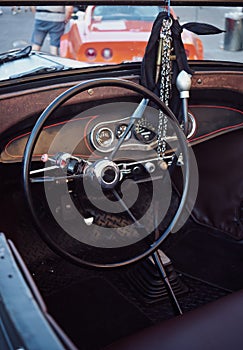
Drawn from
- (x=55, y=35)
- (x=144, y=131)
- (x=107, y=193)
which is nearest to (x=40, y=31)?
(x=55, y=35)

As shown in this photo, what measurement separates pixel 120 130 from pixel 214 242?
2.69ft

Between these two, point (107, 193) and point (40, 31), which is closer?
point (107, 193)

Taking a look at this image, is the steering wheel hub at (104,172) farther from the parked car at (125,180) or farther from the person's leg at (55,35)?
the person's leg at (55,35)

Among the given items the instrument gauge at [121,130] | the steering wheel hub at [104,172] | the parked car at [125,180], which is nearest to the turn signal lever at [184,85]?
the parked car at [125,180]

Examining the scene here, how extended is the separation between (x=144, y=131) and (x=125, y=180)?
0.68ft

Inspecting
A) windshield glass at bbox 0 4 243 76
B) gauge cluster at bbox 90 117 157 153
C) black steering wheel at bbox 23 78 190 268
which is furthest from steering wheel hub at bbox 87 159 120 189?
windshield glass at bbox 0 4 243 76

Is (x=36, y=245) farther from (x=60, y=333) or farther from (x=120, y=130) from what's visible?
(x=60, y=333)

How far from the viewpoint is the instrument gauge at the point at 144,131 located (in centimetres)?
197

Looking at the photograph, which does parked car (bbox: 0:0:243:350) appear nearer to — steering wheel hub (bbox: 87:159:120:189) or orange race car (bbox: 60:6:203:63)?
steering wheel hub (bbox: 87:159:120:189)

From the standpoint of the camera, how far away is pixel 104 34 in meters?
5.07

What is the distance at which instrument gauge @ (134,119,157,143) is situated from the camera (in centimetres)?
197

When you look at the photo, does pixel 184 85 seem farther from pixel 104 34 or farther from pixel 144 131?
pixel 104 34

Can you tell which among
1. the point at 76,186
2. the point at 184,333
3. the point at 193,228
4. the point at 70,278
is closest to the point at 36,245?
the point at 70,278

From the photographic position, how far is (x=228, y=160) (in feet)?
7.74
